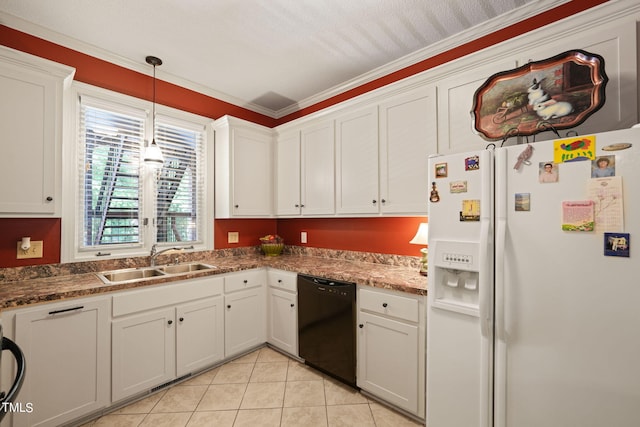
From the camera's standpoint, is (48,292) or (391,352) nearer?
(48,292)

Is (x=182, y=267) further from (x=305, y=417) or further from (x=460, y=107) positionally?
(x=460, y=107)

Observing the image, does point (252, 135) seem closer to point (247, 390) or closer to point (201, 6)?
point (201, 6)

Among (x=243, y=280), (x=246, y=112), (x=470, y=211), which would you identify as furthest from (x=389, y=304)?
(x=246, y=112)

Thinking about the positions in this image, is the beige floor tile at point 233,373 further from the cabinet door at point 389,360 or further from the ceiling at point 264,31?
the ceiling at point 264,31

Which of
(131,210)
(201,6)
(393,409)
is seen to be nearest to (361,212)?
(393,409)

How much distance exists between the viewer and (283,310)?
2732 mm

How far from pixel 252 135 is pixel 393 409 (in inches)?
111

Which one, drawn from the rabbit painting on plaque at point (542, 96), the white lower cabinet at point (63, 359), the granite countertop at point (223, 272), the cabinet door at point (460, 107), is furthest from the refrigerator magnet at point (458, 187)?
the white lower cabinet at point (63, 359)

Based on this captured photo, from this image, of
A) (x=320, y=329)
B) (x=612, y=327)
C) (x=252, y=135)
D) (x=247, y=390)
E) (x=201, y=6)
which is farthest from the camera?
(x=252, y=135)

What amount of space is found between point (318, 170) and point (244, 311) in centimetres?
154

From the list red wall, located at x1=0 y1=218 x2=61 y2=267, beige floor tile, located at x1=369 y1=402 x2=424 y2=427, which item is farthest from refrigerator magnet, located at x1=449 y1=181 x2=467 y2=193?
red wall, located at x1=0 y1=218 x2=61 y2=267

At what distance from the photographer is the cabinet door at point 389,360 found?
6.09 ft

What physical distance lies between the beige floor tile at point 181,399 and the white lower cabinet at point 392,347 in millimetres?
1214

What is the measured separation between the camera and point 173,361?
2234mm
